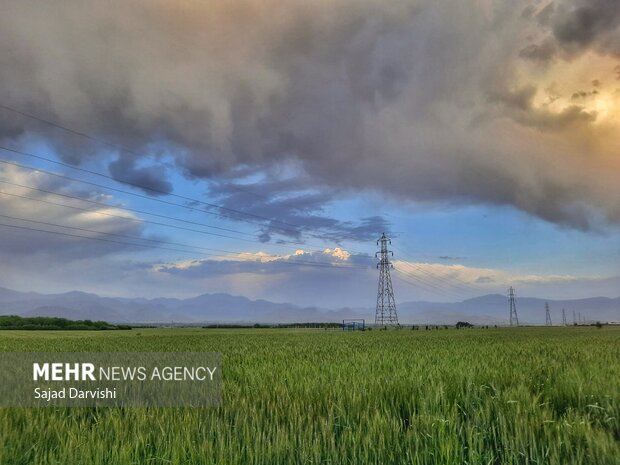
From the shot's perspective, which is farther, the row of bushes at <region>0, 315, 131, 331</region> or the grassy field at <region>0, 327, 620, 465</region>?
the row of bushes at <region>0, 315, 131, 331</region>

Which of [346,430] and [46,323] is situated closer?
[346,430]

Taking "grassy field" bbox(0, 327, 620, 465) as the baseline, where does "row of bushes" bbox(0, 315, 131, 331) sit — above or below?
below

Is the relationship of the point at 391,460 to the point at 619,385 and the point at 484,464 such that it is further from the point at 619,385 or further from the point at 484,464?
the point at 619,385

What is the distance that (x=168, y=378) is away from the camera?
37.6 ft

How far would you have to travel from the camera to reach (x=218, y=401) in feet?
26.0

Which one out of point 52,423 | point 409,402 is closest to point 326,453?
point 409,402

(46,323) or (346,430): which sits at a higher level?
(346,430)

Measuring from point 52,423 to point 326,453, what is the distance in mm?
4371

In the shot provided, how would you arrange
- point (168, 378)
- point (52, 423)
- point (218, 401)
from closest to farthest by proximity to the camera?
1. point (52, 423)
2. point (218, 401)
3. point (168, 378)

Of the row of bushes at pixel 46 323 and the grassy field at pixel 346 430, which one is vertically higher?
the grassy field at pixel 346 430

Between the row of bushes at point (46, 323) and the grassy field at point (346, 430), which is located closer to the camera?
the grassy field at point (346, 430)

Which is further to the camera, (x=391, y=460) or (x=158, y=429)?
(x=158, y=429)

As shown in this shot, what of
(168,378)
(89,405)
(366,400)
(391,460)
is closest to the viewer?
(391,460)

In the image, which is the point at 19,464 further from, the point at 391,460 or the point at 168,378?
the point at 168,378
